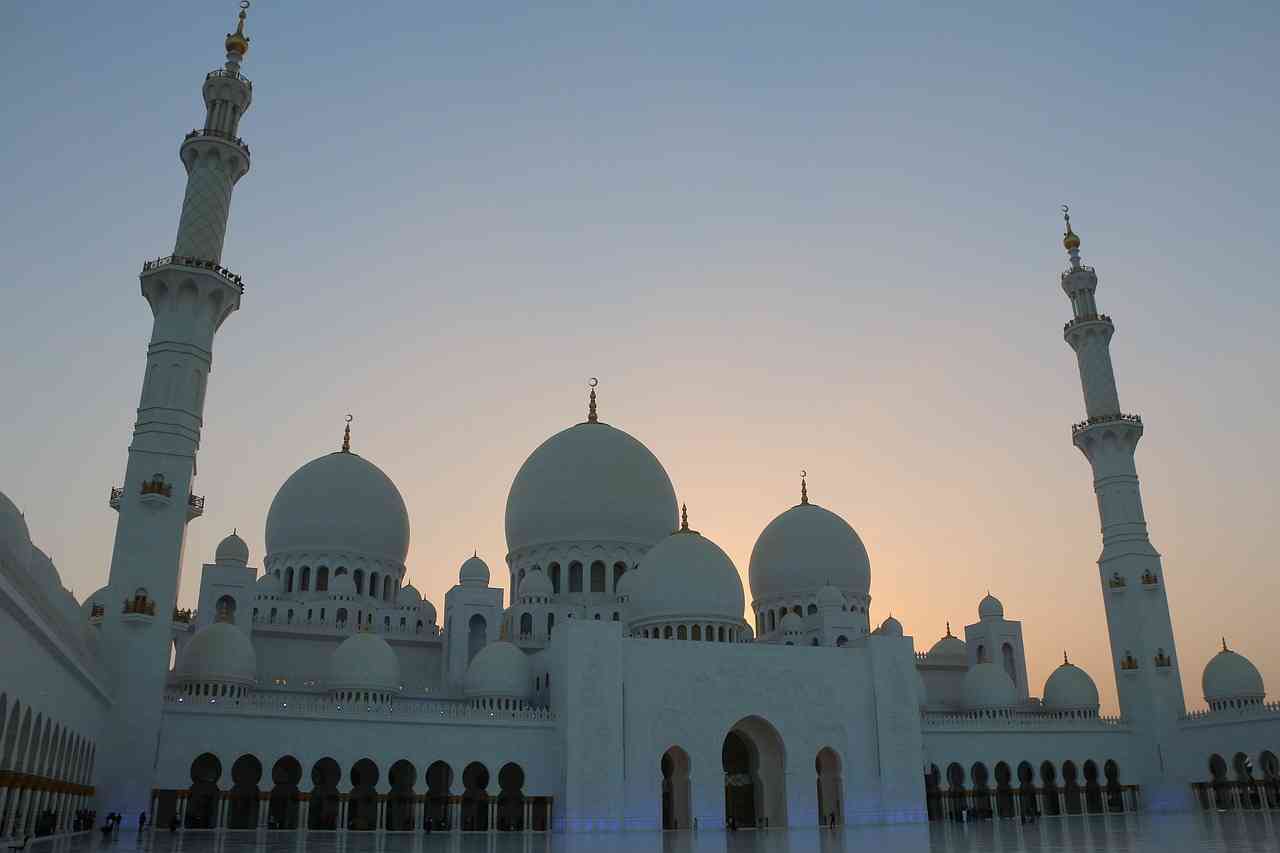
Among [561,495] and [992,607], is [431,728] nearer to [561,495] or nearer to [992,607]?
[561,495]

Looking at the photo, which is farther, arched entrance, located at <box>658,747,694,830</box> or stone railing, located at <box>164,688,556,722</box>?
arched entrance, located at <box>658,747,694,830</box>

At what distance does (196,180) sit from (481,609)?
48.2ft

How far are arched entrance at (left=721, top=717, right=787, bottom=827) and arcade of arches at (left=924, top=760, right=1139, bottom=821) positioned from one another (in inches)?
217

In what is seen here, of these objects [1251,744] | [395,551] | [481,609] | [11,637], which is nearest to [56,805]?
[11,637]

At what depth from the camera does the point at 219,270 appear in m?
25.4

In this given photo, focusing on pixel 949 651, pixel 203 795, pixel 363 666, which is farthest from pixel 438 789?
pixel 949 651

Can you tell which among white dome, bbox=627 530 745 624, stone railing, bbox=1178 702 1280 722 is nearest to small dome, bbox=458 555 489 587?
white dome, bbox=627 530 745 624

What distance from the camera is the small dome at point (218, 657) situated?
25.4 metres

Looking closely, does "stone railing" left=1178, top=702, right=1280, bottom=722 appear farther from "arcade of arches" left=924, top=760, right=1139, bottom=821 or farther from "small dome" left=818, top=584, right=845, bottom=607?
"small dome" left=818, top=584, right=845, bottom=607

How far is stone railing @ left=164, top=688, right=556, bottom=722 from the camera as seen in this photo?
2348cm

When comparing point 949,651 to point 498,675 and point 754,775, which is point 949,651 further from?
point 498,675

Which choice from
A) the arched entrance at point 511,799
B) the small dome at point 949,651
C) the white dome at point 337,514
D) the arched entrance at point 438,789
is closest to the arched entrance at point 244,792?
the arched entrance at point 438,789

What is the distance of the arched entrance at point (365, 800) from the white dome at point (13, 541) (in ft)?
39.2

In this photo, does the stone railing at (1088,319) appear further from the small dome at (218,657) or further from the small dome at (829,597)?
the small dome at (218,657)
